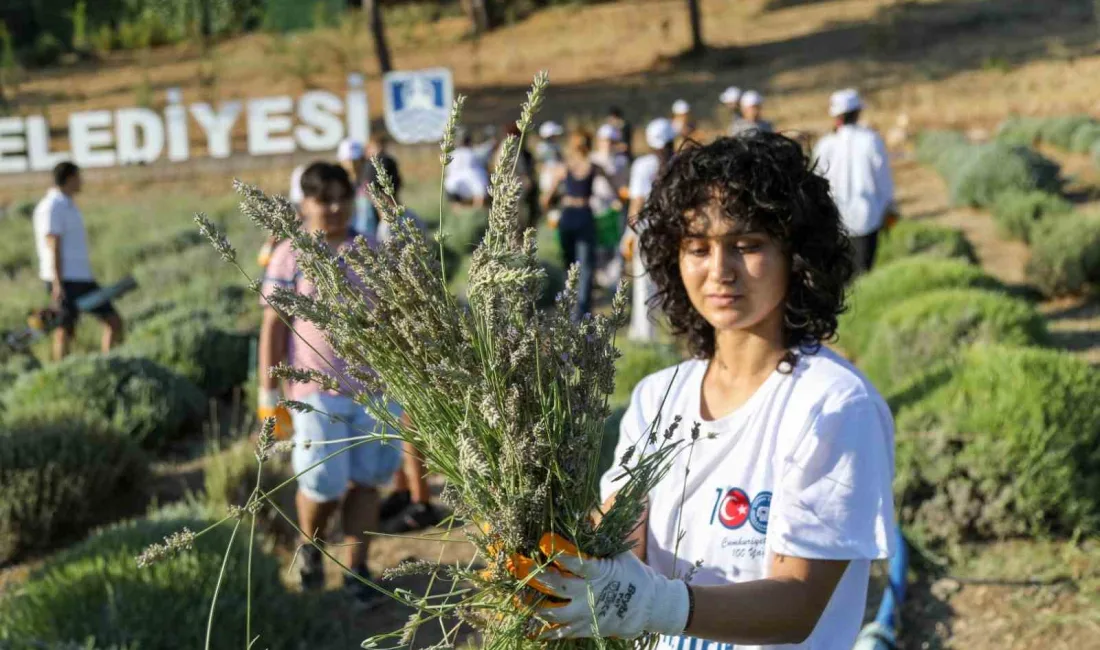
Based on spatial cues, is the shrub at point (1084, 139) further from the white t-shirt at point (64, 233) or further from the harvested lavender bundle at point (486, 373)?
the harvested lavender bundle at point (486, 373)

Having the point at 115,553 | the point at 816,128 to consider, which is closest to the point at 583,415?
the point at 115,553

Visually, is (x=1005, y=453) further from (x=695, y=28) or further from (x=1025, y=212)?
(x=695, y=28)

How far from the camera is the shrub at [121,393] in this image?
21.0ft

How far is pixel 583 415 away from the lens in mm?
1509

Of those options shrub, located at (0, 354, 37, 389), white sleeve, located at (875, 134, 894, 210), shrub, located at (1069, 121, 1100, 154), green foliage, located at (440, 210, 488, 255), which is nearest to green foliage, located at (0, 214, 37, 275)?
green foliage, located at (440, 210, 488, 255)

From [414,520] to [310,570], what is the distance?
0.77 metres

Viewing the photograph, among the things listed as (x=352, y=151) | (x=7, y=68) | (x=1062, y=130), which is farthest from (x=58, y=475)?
(x=7, y=68)

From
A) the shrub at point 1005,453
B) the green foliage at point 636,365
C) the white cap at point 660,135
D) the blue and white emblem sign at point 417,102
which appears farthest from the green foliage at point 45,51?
the shrub at point 1005,453

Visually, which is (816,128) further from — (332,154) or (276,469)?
(276,469)

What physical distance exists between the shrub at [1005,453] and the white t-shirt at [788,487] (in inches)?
99.8

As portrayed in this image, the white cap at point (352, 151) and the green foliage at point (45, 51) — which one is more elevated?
the green foliage at point (45, 51)

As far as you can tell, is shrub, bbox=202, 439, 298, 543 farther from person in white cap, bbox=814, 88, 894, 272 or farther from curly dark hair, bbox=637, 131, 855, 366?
person in white cap, bbox=814, 88, 894, 272

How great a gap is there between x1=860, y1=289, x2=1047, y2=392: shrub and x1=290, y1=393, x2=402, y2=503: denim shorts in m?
2.78

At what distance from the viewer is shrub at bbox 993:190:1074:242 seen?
10.7 meters
